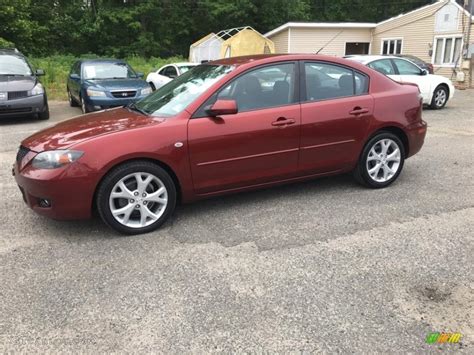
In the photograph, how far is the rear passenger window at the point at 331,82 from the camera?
4.80 meters

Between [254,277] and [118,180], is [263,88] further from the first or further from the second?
[254,277]

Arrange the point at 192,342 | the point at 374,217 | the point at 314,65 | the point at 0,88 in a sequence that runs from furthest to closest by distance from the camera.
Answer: the point at 0,88
the point at 314,65
the point at 374,217
the point at 192,342

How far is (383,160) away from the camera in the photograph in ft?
17.3

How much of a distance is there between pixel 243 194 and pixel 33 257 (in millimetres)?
2315

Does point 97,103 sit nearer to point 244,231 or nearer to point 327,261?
point 244,231

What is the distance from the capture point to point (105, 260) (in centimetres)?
367

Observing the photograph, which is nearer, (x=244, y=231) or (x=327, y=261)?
(x=327, y=261)

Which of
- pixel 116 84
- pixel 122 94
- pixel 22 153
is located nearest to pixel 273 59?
pixel 22 153

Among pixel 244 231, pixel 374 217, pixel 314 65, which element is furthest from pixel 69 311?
pixel 314 65

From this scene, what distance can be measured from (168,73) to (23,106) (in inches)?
220

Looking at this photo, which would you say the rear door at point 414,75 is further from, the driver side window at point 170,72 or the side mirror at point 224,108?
the side mirror at point 224,108

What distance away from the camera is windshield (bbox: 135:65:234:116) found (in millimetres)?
4430

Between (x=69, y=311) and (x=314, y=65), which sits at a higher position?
(x=314, y=65)

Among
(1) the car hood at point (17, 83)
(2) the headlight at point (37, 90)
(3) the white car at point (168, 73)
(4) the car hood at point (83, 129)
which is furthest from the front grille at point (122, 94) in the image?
(4) the car hood at point (83, 129)
